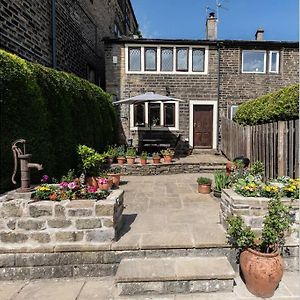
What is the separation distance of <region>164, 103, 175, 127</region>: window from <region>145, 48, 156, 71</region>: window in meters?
1.90

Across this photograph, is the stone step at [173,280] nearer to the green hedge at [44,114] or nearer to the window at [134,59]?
the green hedge at [44,114]

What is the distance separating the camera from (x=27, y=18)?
20.9 ft

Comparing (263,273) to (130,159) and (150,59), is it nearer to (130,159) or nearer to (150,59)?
(130,159)

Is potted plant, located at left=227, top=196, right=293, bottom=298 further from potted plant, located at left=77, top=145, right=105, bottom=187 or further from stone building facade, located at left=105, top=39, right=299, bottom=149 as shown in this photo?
stone building facade, located at left=105, top=39, right=299, bottom=149

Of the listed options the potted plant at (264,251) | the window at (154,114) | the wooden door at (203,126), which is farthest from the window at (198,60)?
the potted plant at (264,251)

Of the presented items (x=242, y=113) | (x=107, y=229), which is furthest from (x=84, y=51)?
(x=107, y=229)

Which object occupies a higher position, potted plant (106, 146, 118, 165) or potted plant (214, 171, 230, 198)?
potted plant (106, 146, 118, 165)

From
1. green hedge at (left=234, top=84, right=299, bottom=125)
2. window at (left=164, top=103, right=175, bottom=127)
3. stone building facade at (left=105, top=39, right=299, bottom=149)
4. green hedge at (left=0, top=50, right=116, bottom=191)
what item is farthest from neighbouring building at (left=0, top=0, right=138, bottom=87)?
green hedge at (left=234, top=84, right=299, bottom=125)

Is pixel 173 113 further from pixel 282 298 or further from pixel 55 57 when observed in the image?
pixel 282 298

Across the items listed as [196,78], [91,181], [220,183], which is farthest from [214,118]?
[91,181]

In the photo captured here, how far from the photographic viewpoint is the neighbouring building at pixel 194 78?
39.6ft

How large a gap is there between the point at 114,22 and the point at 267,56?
9.44m

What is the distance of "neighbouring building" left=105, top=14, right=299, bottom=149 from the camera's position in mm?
12070

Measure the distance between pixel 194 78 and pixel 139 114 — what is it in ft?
10.4
